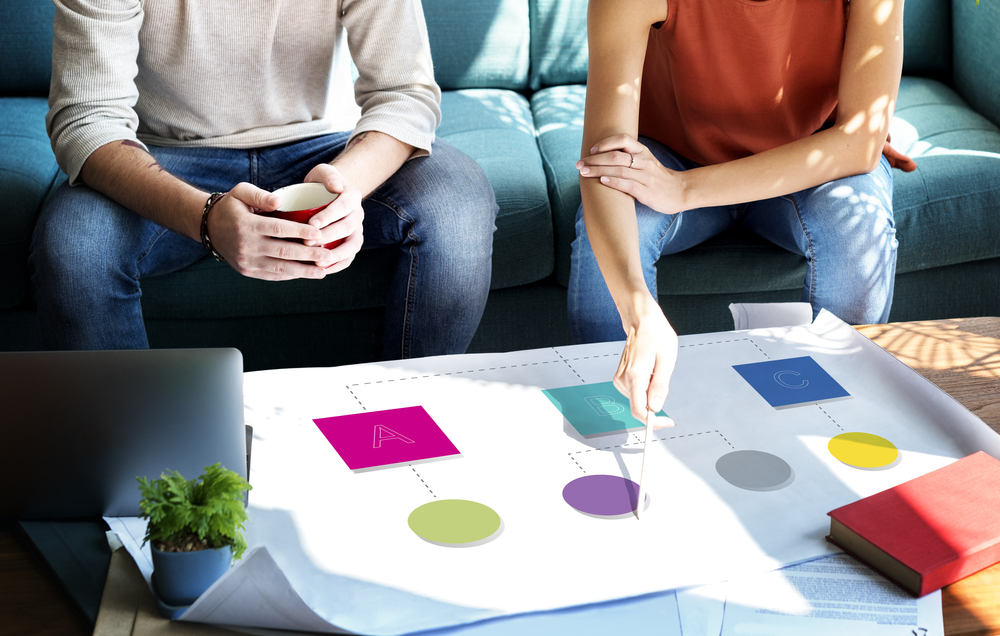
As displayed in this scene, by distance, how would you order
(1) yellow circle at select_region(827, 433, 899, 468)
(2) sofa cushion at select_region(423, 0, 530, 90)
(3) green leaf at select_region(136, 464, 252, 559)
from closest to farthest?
(3) green leaf at select_region(136, 464, 252, 559) < (1) yellow circle at select_region(827, 433, 899, 468) < (2) sofa cushion at select_region(423, 0, 530, 90)

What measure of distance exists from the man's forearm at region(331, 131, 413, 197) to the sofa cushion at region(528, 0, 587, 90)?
811 millimetres

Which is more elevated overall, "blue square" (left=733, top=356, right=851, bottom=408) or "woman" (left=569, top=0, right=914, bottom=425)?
"woman" (left=569, top=0, right=914, bottom=425)

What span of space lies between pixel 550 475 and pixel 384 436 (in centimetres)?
17

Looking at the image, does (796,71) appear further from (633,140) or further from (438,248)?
(438,248)

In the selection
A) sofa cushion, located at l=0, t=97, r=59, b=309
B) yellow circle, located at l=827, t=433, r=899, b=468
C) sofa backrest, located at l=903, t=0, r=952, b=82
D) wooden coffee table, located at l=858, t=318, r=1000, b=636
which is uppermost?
sofa backrest, located at l=903, t=0, r=952, b=82

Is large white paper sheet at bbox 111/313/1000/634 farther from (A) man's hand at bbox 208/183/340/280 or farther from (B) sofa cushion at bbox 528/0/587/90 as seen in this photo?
(B) sofa cushion at bbox 528/0/587/90

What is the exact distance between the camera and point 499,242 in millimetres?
1546

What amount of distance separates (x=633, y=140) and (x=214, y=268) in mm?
763

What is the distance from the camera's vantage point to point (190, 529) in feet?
2.01

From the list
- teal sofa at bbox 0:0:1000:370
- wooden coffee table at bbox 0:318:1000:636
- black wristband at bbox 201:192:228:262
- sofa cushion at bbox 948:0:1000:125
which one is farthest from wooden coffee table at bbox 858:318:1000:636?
sofa cushion at bbox 948:0:1000:125

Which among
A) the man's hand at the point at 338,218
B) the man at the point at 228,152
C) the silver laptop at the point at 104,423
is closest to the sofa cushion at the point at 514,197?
the man at the point at 228,152

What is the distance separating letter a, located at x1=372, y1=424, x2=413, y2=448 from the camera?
843 mm

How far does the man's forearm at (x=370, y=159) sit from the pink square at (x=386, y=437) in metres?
0.49

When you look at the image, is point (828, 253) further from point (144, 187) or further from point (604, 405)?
point (144, 187)
